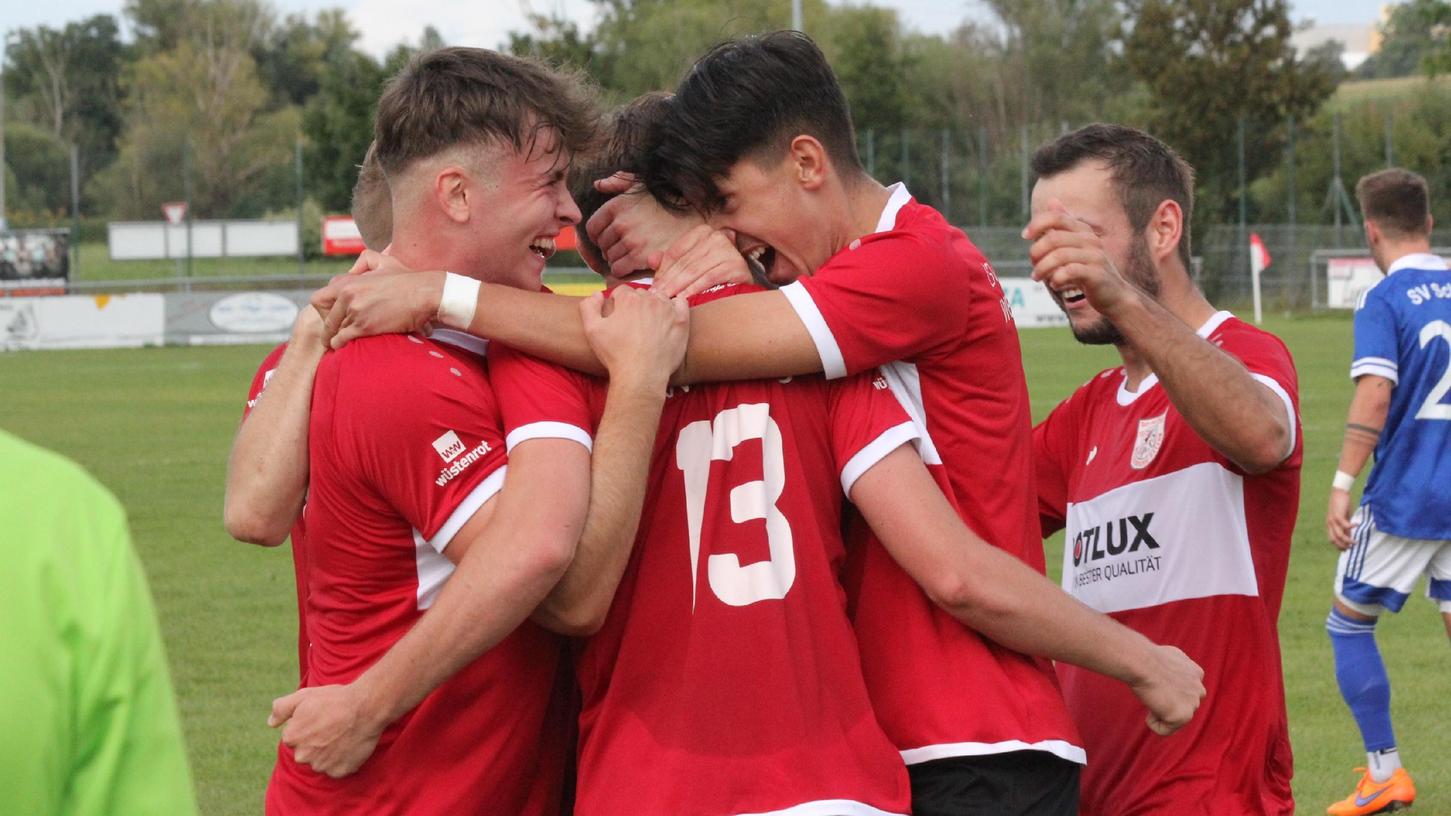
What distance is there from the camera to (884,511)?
2555 millimetres

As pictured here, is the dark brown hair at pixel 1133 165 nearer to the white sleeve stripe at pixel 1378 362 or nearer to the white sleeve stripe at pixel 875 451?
the white sleeve stripe at pixel 875 451

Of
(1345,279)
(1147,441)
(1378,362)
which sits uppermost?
(1147,441)

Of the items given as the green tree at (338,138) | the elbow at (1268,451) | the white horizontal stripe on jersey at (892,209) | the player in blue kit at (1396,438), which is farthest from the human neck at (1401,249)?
the green tree at (338,138)

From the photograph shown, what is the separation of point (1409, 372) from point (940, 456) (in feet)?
17.6

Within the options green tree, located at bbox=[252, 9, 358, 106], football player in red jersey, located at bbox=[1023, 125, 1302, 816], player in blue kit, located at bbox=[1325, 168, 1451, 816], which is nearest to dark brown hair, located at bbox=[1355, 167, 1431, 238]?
player in blue kit, located at bbox=[1325, 168, 1451, 816]

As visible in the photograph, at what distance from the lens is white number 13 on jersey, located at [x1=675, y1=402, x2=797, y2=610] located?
2.55m

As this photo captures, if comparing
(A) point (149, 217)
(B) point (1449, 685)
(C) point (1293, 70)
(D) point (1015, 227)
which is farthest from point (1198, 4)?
(B) point (1449, 685)

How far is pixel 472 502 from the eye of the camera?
2.53 m

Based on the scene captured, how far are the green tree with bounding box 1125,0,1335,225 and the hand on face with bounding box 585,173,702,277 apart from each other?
52507 mm

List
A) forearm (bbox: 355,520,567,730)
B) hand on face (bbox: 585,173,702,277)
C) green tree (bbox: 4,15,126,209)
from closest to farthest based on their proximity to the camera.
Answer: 1. forearm (bbox: 355,520,567,730)
2. hand on face (bbox: 585,173,702,277)
3. green tree (bbox: 4,15,126,209)

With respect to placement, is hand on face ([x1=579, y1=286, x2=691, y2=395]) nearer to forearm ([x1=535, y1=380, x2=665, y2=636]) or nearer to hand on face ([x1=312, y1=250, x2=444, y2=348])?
forearm ([x1=535, y1=380, x2=665, y2=636])

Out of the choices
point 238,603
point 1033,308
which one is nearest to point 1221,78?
point 1033,308

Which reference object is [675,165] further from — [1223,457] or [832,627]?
[1223,457]

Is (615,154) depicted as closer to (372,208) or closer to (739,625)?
(739,625)
